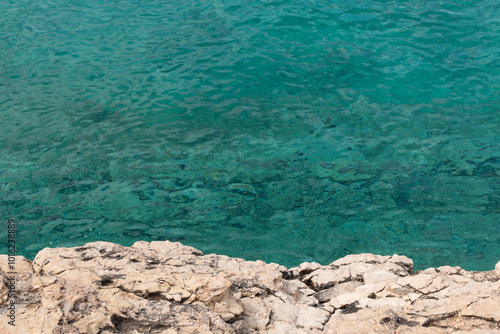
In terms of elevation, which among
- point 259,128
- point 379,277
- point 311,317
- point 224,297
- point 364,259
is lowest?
point 259,128

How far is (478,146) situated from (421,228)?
2000mm

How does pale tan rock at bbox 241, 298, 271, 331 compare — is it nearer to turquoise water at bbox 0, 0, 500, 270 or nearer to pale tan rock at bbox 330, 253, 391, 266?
pale tan rock at bbox 330, 253, 391, 266

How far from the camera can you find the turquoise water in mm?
5402

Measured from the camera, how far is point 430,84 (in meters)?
7.83

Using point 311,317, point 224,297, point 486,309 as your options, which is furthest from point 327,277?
point 486,309

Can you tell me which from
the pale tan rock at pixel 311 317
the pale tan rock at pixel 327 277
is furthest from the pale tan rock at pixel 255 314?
the pale tan rock at pixel 327 277

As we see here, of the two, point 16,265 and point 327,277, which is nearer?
point 16,265

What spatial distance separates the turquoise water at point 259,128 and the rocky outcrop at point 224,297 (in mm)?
1794

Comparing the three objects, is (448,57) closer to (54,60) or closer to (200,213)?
(200,213)

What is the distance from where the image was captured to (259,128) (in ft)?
22.9

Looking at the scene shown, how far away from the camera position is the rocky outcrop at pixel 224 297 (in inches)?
95.1

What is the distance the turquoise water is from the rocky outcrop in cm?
179

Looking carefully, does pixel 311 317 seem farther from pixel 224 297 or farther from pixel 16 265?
pixel 16 265

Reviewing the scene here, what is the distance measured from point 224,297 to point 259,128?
453 centimetres
